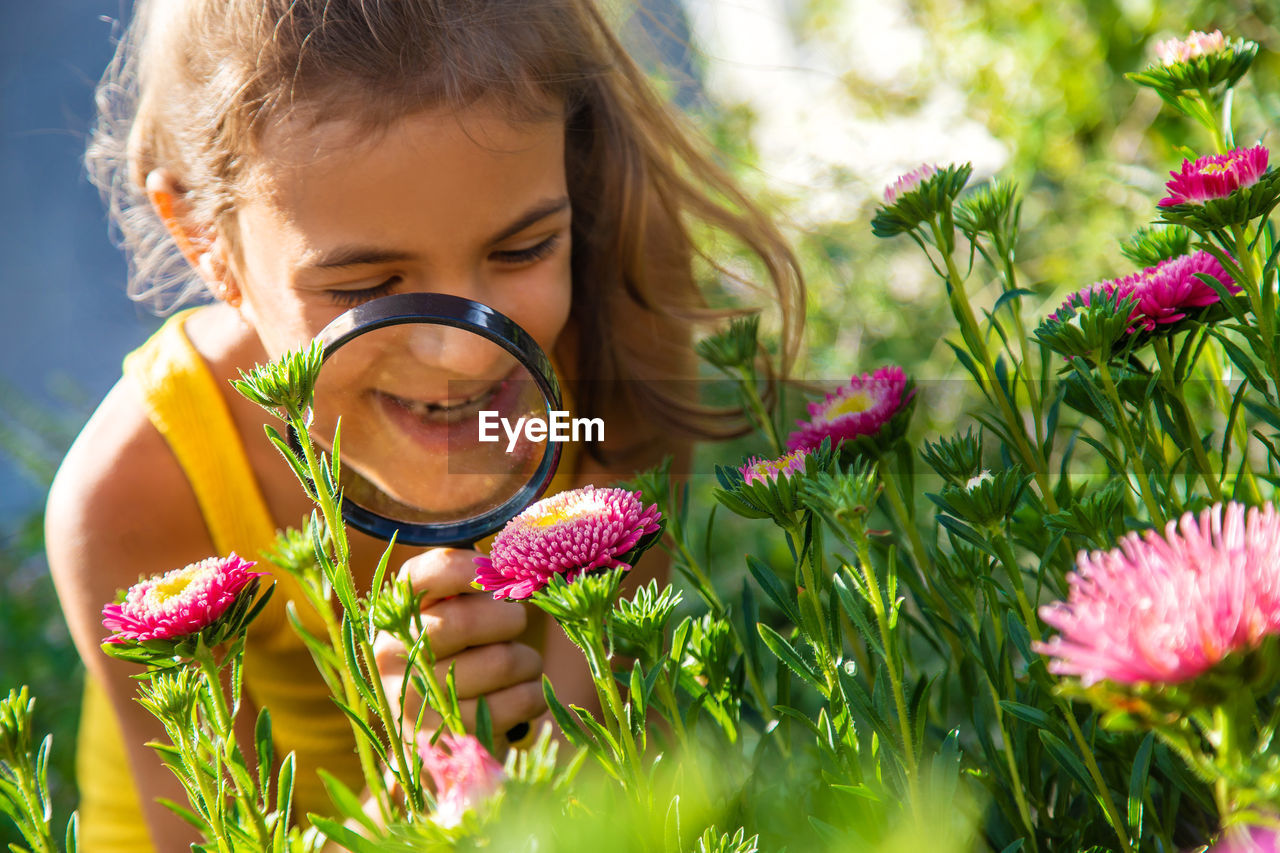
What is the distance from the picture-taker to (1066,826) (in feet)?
1.61

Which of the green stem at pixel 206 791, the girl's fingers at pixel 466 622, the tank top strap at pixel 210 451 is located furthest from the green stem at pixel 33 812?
the tank top strap at pixel 210 451

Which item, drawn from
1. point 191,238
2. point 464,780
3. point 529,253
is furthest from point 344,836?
point 191,238

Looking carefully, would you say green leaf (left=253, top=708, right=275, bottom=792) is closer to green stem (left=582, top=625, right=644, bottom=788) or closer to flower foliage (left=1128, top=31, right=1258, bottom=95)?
green stem (left=582, top=625, right=644, bottom=788)

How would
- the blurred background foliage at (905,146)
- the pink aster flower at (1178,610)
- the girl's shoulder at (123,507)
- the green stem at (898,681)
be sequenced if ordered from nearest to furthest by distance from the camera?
1. the pink aster flower at (1178,610)
2. the green stem at (898,681)
3. the girl's shoulder at (123,507)
4. the blurred background foliage at (905,146)

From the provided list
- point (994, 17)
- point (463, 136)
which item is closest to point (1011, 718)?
point (463, 136)

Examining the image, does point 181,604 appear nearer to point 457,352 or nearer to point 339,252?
point 457,352

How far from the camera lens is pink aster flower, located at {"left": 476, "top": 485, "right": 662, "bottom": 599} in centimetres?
44

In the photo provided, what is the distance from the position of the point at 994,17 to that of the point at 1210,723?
2.03m

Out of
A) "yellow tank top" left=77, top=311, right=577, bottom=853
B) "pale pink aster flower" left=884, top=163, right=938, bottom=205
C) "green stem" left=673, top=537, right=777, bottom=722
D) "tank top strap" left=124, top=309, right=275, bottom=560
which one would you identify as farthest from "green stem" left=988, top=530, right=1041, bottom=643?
"tank top strap" left=124, top=309, right=275, bottom=560

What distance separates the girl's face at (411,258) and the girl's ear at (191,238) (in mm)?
79

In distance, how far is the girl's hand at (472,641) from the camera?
72 cm

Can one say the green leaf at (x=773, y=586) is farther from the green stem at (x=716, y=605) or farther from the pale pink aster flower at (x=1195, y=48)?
the pale pink aster flower at (x=1195, y=48)

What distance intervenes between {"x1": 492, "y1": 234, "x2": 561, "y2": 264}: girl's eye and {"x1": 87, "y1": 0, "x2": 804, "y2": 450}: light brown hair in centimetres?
12

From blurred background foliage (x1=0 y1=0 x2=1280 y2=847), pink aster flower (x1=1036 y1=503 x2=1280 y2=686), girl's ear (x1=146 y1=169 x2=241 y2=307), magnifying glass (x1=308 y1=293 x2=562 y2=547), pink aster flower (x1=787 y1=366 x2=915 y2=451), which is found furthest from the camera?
blurred background foliage (x1=0 y1=0 x2=1280 y2=847)
